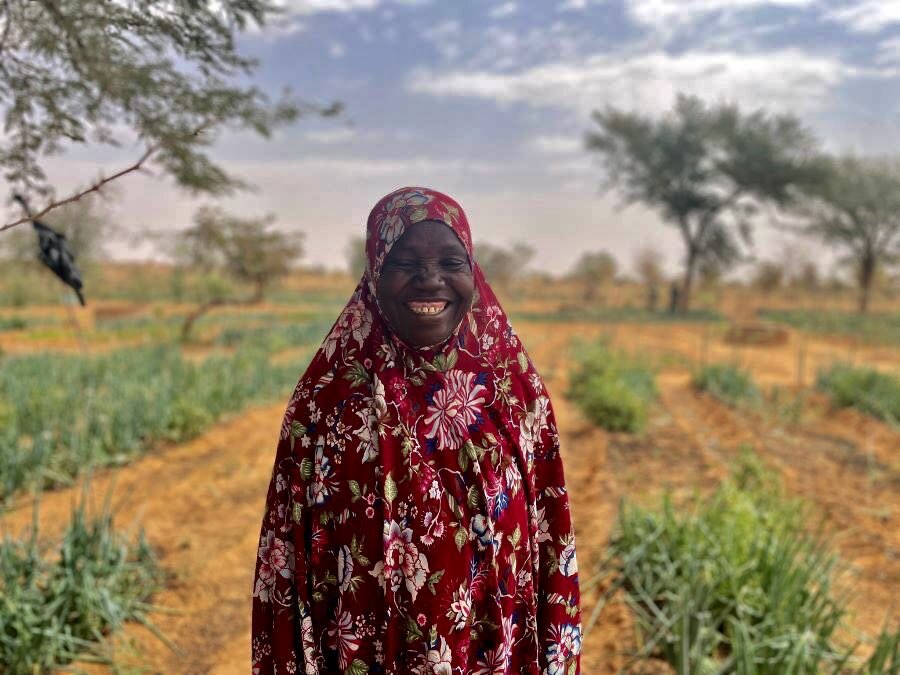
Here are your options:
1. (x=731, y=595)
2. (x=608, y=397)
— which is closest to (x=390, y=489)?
(x=731, y=595)

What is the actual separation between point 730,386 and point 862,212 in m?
27.8

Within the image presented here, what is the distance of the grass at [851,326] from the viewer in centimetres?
1848

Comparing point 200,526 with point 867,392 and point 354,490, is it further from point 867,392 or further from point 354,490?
point 867,392

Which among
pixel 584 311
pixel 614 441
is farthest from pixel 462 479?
pixel 584 311

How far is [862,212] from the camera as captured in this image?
3159 cm

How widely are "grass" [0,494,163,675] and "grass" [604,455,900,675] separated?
7.24ft

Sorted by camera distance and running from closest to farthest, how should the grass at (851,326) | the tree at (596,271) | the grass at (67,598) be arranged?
1. the grass at (67,598)
2. the grass at (851,326)
3. the tree at (596,271)

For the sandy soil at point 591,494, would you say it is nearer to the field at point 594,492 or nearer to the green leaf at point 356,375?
the field at point 594,492

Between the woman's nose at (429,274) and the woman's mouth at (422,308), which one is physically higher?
the woman's nose at (429,274)

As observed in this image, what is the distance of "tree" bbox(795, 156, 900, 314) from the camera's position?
30547mm

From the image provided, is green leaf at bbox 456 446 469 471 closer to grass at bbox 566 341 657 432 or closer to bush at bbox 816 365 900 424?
grass at bbox 566 341 657 432

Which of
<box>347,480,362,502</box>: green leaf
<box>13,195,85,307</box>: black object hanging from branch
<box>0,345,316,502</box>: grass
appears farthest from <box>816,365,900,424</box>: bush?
<box>13,195,85,307</box>: black object hanging from branch

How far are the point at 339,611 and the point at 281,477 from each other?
0.34 meters

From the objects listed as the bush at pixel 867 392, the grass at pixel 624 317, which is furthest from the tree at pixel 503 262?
the bush at pixel 867 392
